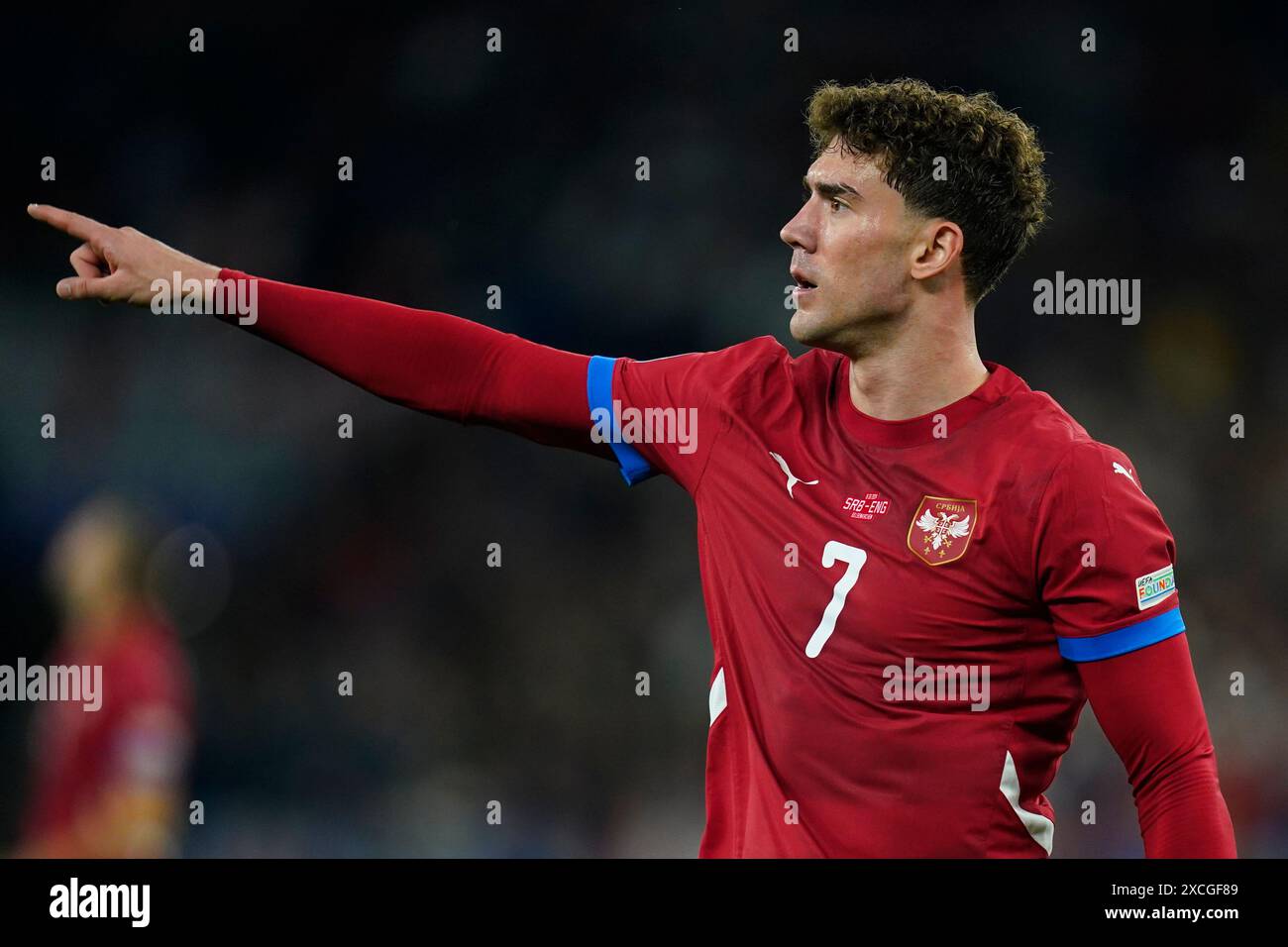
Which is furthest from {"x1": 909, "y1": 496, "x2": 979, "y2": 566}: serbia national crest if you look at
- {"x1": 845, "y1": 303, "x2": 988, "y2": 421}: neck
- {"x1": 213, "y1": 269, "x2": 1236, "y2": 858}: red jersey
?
{"x1": 845, "y1": 303, "x2": 988, "y2": 421}: neck

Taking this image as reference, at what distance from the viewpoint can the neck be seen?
9.18 ft

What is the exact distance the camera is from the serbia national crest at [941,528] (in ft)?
8.54

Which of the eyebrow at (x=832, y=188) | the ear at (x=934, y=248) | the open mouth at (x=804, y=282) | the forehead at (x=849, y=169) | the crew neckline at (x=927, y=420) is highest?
the forehead at (x=849, y=169)

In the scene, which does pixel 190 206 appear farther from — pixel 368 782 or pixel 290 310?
pixel 290 310

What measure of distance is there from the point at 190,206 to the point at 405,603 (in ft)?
7.08

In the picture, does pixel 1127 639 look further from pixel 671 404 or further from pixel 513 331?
pixel 513 331

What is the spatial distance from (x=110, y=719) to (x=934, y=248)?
431cm

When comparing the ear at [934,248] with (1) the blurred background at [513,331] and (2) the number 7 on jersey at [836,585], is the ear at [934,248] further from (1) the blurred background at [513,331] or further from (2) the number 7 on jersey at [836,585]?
(1) the blurred background at [513,331]

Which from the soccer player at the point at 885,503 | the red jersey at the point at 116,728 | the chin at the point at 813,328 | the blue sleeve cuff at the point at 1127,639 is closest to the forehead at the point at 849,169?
the soccer player at the point at 885,503

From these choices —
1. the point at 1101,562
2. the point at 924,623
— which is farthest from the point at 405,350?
the point at 1101,562

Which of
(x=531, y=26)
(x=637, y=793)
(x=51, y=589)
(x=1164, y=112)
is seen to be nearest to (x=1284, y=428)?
(x=1164, y=112)

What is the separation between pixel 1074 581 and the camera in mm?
2469

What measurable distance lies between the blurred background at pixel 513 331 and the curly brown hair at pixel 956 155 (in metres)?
3.58

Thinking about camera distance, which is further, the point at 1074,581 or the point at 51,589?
the point at 51,589
